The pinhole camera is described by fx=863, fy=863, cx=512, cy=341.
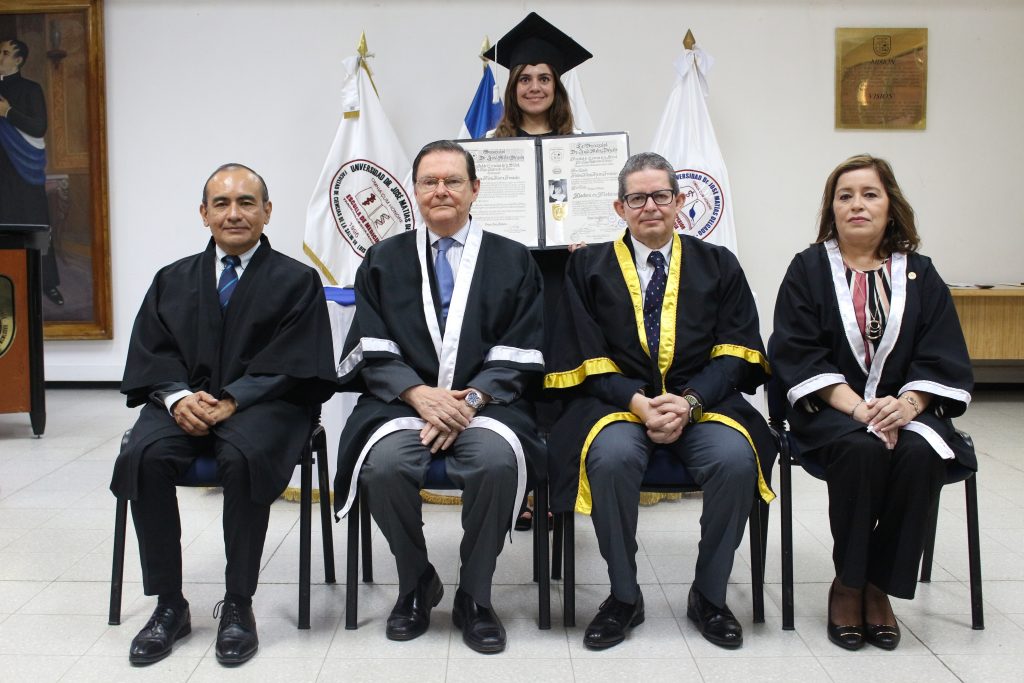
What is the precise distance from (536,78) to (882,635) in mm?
2434

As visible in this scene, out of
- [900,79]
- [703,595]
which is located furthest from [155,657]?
[900,79]

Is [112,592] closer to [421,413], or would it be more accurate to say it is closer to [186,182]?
[421,413]

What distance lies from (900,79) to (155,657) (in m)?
5.82

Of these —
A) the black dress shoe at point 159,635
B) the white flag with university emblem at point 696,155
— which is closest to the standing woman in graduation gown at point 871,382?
the black dress shoe at point 159,635

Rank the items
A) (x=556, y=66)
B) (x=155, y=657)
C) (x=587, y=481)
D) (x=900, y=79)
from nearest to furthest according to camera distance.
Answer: (x=155, y=657) < (x=587, y=481) < (x=556, y=66) < (x=900, y=79)

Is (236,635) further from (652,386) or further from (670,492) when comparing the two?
(652,386)

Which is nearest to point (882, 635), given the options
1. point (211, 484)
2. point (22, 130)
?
point (211, 484)

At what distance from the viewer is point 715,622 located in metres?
2.42

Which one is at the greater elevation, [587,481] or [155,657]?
[587,481]

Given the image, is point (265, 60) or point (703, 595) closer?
point (703, 595)

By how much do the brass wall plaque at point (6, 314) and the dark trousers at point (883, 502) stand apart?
4.46m

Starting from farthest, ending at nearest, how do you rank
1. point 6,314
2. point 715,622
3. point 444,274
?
point 6,314, point 444,274, point 715,622

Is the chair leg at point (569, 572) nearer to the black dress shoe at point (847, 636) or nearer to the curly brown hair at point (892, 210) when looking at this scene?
the black dress shoe at point (847, 636)

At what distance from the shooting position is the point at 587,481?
8.04ft
